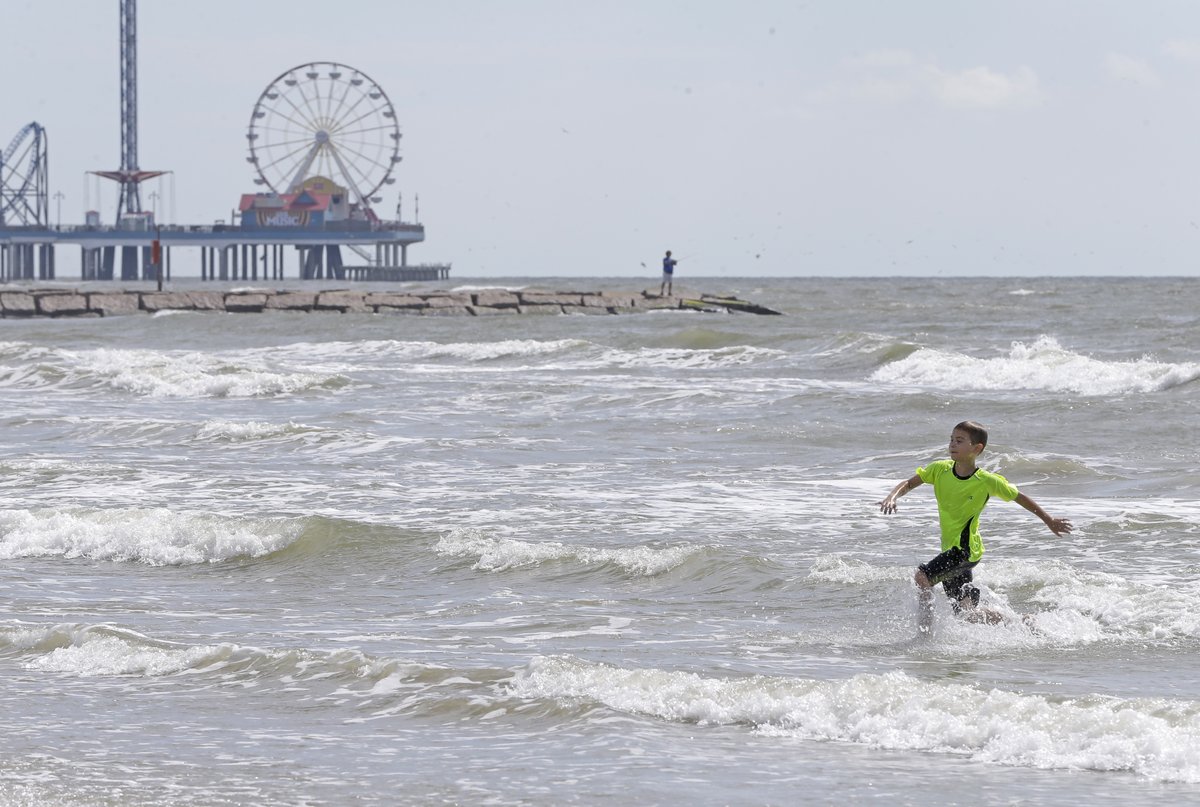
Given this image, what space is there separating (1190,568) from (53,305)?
44690 mm

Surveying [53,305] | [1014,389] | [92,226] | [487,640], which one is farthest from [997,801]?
[92,226]

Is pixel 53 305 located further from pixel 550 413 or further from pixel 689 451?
pixel 689 451

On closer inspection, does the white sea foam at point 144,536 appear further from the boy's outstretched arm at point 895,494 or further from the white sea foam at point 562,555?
the boy's outstretched arm at point 895,494

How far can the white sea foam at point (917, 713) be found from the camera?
19.3 ft

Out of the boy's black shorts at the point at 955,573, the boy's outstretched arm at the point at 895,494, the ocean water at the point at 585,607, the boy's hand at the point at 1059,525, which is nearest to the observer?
the ocean water at the point at 585,607

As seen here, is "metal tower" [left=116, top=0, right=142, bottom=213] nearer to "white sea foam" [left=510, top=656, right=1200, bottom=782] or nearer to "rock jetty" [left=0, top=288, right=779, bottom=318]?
"rock jetty" [left=0, top=288, right=779, bottom=318]

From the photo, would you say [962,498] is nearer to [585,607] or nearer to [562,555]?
[585,607]

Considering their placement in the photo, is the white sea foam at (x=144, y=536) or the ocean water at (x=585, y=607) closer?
the ocean water at (x=585, y=607)

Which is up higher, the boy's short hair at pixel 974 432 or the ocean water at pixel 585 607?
the boy's short hair at pixel 974 432

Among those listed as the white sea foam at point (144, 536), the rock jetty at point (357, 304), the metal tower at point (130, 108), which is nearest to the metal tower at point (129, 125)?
the metal tower at point (130, 108)

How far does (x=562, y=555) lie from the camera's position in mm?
9883

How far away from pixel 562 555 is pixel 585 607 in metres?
1.19

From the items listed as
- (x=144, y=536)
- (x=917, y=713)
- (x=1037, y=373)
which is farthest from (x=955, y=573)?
(x=1037, y=373)

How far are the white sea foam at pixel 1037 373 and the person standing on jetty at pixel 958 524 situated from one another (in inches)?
571
